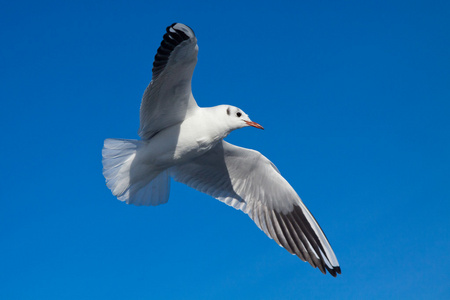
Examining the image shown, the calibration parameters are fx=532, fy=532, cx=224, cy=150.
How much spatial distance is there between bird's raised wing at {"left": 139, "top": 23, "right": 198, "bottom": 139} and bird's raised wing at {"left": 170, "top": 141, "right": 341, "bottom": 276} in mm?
897

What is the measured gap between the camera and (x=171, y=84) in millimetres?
5203

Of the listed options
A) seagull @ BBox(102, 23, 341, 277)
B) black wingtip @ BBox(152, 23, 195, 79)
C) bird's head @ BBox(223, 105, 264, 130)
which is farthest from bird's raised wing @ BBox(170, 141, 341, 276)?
black wingtip @ BBox(152, 23, 195, 79)

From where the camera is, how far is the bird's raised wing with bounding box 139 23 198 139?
4793mm

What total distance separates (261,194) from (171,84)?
2.06 m

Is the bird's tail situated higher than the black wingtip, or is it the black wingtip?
the black wingtip

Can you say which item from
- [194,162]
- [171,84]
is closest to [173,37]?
[171,84]

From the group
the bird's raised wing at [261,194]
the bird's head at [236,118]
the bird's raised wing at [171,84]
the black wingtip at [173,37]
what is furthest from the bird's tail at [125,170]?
the black wingtip at [173,37]

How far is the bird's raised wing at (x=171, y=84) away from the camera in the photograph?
4793 millimetres

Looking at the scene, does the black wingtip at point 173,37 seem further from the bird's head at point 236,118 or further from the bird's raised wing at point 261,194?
the bird's raised wing at point 261,194

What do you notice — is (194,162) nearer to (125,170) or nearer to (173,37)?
(125,170)

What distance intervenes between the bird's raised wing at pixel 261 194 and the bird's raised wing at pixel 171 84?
0.90m

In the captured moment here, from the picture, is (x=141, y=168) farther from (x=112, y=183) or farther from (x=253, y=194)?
(x=253, y=194)

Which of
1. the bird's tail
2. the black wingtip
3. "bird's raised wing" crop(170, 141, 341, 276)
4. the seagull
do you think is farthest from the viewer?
"bird's raised wing" crop(170, 141, 341, 276)

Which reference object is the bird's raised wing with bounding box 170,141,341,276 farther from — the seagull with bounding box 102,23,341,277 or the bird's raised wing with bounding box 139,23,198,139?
the bird's raised wing with bounding box 139,23,198,139
